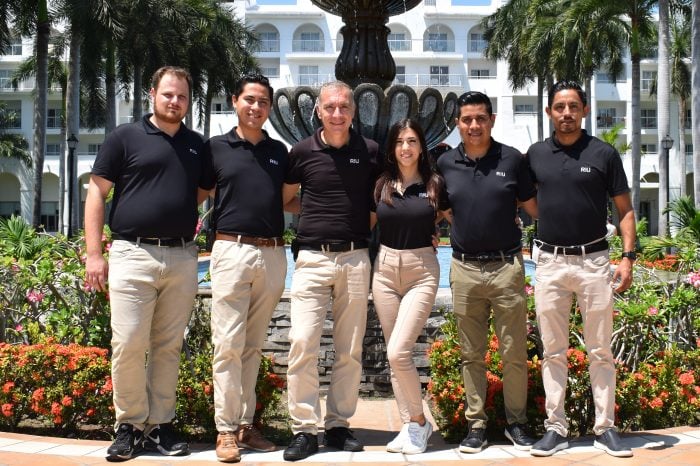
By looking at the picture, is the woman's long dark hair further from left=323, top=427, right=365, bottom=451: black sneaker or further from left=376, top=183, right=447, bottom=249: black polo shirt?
left=323, top=427, right=365, bottom=451: black sneaker

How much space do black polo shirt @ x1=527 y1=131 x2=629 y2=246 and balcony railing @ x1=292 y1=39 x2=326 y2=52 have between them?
137 feet

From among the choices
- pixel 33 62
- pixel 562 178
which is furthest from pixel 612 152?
pixel 33 62

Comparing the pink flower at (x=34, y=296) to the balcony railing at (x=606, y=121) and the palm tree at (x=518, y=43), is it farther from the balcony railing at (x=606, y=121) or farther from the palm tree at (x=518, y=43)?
the balcony railing at (x=606, y=121)

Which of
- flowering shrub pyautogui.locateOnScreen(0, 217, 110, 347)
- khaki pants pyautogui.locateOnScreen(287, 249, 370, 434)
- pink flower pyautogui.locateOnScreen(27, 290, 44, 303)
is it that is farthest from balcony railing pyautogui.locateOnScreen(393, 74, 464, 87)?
khaki pants pyautogui.locateOnScreen(287, 249, 370, 434)

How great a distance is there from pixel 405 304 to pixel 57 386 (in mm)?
2316

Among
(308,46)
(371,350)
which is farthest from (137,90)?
(371,350)

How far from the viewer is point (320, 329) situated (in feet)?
13.5

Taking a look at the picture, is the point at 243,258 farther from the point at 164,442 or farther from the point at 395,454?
the point at 395,454

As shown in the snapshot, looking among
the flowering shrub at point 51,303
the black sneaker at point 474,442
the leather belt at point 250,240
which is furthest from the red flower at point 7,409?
the black sneaker at point 474,442

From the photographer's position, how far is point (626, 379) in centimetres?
452

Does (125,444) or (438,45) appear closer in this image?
(125,444)

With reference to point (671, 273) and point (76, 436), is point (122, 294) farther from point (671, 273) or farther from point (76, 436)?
point (671, 273)

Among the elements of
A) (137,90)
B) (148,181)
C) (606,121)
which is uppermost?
(606,121)

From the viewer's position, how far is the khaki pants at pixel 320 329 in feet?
13.4
